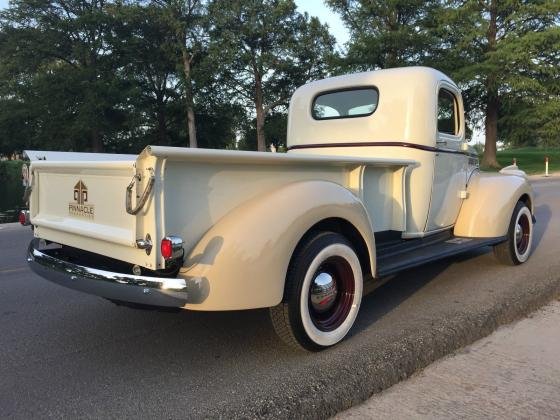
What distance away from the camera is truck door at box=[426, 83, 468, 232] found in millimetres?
4988

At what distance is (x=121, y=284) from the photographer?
2939 mm

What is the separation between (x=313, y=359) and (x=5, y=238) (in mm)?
7167

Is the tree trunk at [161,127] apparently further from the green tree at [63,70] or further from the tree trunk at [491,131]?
the tree trunk at [491,131]

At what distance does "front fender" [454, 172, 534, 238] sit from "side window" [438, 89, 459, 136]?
0.61m

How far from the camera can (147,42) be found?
139 ft

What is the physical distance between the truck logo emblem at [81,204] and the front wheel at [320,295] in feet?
4.44

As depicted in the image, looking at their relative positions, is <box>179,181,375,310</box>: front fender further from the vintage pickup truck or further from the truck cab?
the truck cab

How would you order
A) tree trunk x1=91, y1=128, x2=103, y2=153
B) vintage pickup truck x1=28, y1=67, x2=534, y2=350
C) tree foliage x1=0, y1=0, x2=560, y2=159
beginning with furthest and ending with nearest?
tree trunk x1=91, y1=128, x2=103, y2=153 < tree foliage x1=0, y1=0, x2=560, y2=159 < vintage pickup truck x1=28, y1=67, x2=534, y2=350

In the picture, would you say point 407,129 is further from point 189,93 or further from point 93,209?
point 189,93

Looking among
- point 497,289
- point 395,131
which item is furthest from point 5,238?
point 497,289

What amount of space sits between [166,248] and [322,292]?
1.13 m

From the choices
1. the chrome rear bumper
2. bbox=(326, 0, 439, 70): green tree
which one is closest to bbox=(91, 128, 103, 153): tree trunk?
bbox=(326, 0, 439, 70): green tree

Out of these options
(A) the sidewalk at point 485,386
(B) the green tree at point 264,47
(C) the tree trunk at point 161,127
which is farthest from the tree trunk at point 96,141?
(A) the sidewalk at point 485,386

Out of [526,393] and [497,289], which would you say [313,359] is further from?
[497,289]
